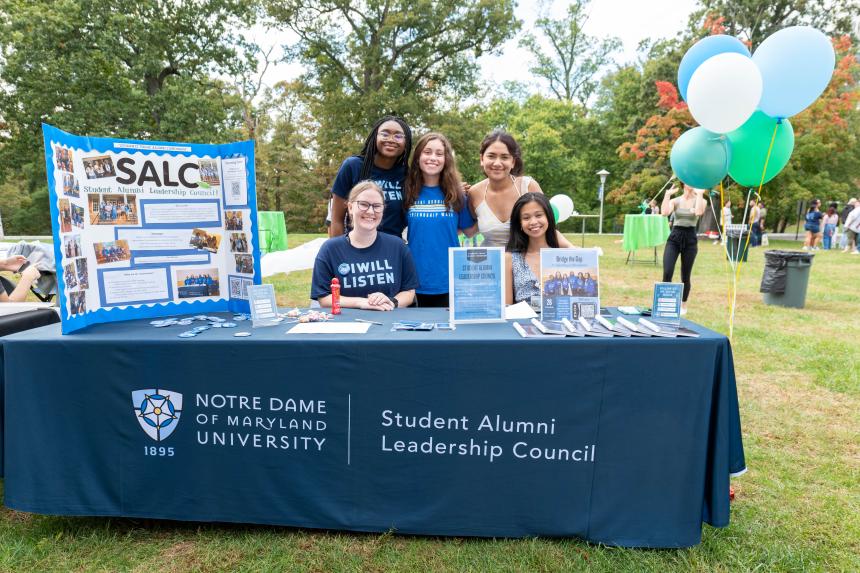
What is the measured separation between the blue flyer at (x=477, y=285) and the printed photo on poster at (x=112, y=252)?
54.8 inches

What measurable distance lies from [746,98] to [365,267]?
2353 mm

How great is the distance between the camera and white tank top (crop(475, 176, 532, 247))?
292 centimetres

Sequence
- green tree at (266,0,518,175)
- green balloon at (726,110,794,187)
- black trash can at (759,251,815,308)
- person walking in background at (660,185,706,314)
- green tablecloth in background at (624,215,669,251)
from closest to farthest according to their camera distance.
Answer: green balloon at (726,110,794,187), person walking in background at (660,185,706,314), black trash can at (759,251,815,308), green tablecloth in background at (624,215,669,251), green tree at (266,0,518,175)

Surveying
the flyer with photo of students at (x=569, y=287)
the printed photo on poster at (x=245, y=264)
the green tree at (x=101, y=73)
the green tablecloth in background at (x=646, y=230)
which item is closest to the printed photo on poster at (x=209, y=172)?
the printed photo on poster at (x=245, y=264)

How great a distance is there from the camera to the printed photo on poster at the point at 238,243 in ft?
7.50

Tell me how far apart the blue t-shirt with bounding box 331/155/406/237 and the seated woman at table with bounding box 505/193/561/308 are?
0.70m

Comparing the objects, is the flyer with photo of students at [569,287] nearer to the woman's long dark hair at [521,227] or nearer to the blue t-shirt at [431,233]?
the woman's long dark hair at [521,227]

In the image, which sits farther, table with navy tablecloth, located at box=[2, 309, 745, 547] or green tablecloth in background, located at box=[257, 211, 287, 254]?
green tablecloth in background, located at box=[257, 211, 287, 254]

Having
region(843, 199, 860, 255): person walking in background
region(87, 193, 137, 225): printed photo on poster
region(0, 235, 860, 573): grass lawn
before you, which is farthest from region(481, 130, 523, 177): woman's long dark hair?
region(843, 199, 860, 255): person walking in background

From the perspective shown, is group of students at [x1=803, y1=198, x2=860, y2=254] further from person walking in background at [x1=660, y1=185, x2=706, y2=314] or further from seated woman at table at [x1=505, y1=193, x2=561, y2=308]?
seated woman at table at [x1=505, y1=193, x2=561, y2=308]

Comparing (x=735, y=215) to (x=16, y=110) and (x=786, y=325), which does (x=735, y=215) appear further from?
(x=16, y=110)

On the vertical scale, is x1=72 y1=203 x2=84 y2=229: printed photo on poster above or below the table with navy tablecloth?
above

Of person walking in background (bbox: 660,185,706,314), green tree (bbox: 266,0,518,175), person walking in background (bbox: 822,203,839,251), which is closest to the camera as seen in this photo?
person walking in background (bbox: 660,185,706,314)

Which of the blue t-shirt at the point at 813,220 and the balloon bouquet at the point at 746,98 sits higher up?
the balloon bouquet at the point at 746,98
